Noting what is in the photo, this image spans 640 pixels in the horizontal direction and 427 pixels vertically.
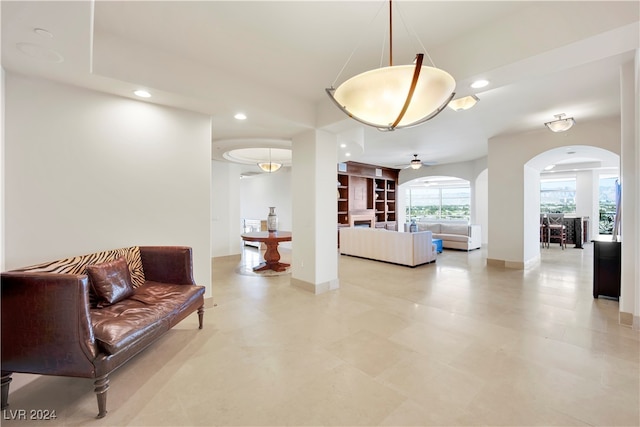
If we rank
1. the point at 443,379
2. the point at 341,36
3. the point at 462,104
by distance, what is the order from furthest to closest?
the point at 462,104 → the point at 341,36 → the point at 443,379

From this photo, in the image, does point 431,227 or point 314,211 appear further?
point 431,227

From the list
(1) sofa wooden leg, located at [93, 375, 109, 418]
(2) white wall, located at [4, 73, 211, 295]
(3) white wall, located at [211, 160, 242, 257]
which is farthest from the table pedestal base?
(1) sofa wooden leg, located at [93, 375, 109, 418]

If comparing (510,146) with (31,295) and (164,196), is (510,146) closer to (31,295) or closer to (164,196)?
(164,196)

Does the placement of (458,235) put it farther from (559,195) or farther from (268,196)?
(268,196)

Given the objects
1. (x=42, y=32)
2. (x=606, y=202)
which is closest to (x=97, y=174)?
(x=42, y=32)

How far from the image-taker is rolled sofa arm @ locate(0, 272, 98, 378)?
171 cm

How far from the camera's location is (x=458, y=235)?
8.23m

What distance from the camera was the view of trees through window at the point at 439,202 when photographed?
12688 mm

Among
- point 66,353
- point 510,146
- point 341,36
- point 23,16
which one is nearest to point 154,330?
point 66,353

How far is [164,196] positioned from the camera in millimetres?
3262

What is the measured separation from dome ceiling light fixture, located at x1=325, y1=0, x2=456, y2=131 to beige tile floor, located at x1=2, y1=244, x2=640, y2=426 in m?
1.97

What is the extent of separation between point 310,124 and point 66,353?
3.53 meters

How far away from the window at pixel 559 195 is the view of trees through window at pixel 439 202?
9.12 feet

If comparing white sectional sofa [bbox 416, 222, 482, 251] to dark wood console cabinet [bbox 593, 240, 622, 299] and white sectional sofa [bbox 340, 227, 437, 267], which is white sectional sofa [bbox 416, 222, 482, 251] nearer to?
white sectional sofa [bbox 340, 227, 437, 267]
